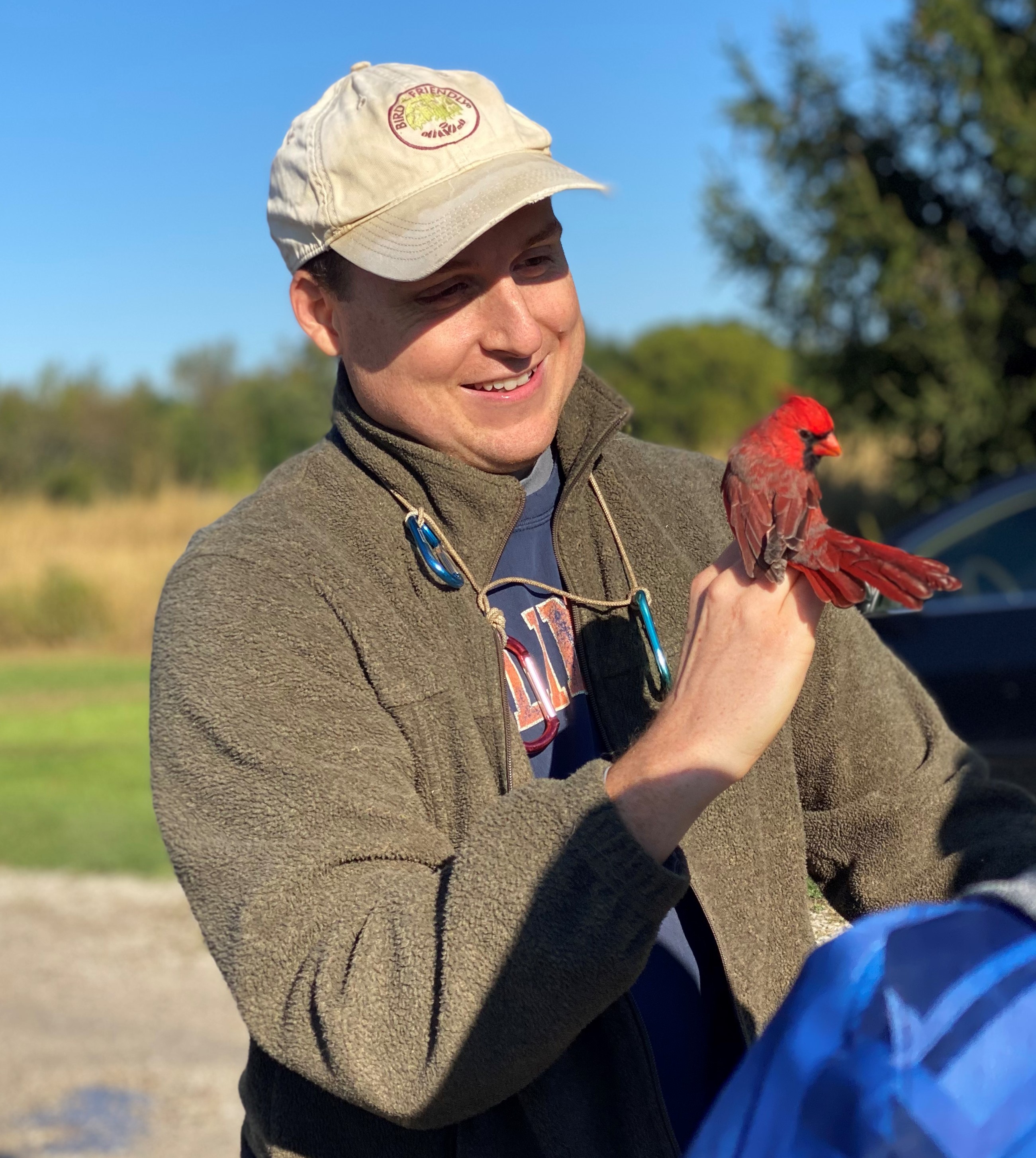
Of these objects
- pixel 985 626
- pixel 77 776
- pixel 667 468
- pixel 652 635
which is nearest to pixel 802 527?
pixel 652 635

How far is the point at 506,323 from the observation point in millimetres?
1726

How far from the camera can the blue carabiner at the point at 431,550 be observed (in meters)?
1.66

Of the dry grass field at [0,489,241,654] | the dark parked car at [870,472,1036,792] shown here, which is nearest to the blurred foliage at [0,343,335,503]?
the dry grass field at [0,489,241,654]

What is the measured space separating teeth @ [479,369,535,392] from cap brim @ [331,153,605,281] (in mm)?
182

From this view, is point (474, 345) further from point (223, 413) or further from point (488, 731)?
point (223, 413)

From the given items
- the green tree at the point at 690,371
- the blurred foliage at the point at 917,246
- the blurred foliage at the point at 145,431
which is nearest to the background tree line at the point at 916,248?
the blurred foliage at the point at 917,246

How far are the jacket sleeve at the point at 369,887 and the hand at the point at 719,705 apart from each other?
3 centimetres

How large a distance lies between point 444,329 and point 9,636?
19.7m

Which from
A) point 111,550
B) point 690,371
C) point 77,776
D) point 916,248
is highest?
point 916,248

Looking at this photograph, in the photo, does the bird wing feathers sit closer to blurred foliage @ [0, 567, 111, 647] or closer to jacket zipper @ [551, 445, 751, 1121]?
jacket zipper @ [551, 445, 751, 1121]

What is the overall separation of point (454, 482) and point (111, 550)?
64.9 feet

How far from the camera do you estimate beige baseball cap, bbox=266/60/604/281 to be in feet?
5.40

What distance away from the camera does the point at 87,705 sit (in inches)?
546

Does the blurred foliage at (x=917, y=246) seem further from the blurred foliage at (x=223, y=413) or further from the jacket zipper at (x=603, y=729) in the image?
the blurred foliage at (x=223, y=413)
